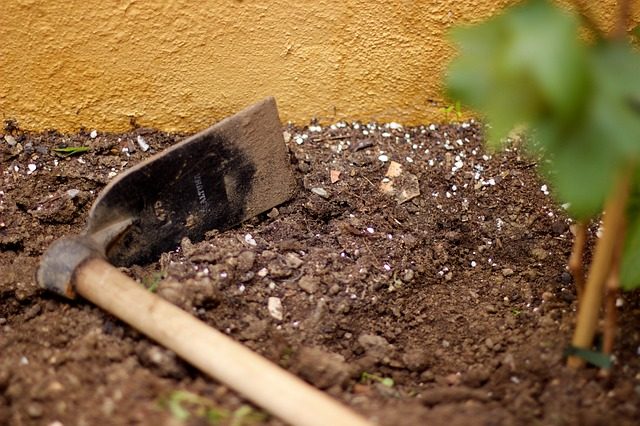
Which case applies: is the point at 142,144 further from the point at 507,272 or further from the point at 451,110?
the point at 507,272

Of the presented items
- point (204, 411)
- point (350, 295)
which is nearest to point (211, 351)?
point (204, 411)

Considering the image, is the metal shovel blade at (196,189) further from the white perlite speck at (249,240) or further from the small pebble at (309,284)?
the small pebble at (309,284)

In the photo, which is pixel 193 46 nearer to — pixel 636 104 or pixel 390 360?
pixel 390 360

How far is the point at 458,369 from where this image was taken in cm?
156

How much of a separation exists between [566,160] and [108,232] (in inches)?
37.5

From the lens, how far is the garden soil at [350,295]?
133 centimetres

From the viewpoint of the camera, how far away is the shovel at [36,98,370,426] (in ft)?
4.16

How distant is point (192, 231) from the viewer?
1.76 meters

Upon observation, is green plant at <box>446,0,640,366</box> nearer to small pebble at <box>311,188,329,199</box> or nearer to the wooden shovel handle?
the wooden shovel handle

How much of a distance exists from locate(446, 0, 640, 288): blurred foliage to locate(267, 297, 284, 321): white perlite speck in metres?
0.70

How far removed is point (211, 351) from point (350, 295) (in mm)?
424

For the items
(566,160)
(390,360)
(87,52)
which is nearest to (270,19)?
(87,52)

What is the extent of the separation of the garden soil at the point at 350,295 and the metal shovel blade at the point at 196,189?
43 millimetres

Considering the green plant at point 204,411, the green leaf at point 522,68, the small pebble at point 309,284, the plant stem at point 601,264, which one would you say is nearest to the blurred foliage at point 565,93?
the green leaf at point 522,68
